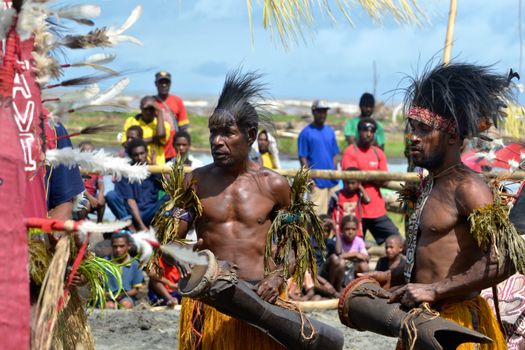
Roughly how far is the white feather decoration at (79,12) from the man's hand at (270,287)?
2.28 metres

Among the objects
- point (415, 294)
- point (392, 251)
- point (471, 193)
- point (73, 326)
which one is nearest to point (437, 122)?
point (471, 193)

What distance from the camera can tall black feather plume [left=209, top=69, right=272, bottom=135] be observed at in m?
5.43

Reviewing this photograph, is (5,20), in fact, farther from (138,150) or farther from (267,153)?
(267,153)

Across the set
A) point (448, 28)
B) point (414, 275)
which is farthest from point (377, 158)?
point (414, 275)

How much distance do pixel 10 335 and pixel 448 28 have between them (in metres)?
6.95

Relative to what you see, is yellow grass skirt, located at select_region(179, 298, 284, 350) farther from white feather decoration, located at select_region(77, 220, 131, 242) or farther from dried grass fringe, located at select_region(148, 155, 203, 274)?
white feather decoration, located at select_region(77, 220, 131, 242)

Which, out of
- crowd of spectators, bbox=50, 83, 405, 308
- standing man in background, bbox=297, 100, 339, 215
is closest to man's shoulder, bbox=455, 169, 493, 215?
crowd of spectators, bbox=50, 83, 405, 308

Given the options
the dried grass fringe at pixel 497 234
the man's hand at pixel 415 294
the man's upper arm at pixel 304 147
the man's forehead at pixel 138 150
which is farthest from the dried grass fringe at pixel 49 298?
the man's upper arm at pixel 304 147

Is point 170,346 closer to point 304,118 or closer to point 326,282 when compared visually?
point 326,282

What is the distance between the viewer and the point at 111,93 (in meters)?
3.28

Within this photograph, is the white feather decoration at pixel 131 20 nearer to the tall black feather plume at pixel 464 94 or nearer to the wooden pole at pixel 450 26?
the tall black feather plume at pixel 464 94

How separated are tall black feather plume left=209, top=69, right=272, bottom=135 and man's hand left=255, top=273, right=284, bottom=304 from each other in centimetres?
86

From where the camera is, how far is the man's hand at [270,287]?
5.02 meters

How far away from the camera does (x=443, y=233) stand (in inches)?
174
